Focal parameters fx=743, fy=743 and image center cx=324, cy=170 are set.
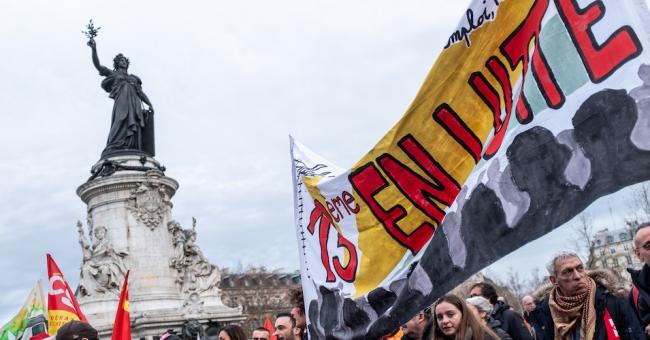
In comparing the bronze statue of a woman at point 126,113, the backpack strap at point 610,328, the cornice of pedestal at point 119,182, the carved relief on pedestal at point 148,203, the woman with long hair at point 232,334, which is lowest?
the backpack strap at point 610,328

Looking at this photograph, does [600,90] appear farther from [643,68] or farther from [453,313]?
[453,313]

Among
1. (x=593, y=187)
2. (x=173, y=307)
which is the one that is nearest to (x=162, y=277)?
(x=173, y=307)

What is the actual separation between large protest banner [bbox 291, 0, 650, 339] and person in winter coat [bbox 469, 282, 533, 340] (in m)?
2.20

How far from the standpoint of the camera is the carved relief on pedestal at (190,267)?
2145 centimetres

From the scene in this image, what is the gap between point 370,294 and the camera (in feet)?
18.1

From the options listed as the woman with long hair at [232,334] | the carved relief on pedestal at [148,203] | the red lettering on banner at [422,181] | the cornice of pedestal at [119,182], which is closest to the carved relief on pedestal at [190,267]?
the carved relief on pedestal at [148,203]

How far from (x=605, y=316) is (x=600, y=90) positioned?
5.49 feet

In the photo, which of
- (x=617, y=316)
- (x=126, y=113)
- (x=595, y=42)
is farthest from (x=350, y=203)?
(x=126, y=113)

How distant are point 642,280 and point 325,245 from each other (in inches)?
100

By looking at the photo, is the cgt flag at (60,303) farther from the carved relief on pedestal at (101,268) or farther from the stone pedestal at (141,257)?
the carved relief on pedestal at (101,268)

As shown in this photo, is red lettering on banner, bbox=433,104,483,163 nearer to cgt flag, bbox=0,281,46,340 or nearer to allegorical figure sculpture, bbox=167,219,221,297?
cgt flag, bbox=0,281,46,340

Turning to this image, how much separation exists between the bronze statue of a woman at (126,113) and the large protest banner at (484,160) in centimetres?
1751

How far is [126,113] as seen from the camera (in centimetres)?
2319

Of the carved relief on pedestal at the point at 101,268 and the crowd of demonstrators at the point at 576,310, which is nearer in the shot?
the crowd of demonstrators at the point at 576,310
